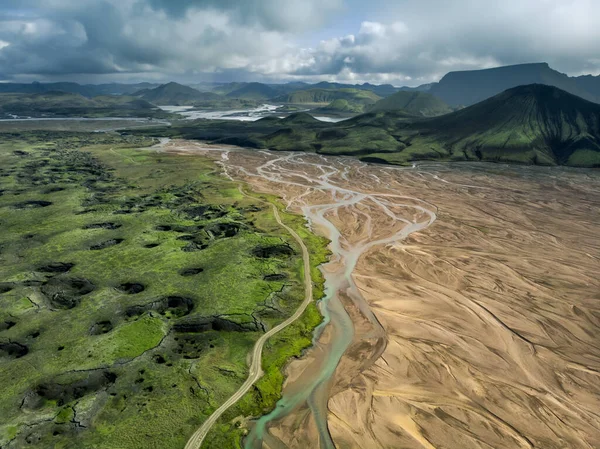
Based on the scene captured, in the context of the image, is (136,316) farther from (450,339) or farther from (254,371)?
(450,339)

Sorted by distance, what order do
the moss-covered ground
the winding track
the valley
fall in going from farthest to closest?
the moss-covered ground < the valley < the winding track

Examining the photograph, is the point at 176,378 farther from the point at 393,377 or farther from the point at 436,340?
the point at 436,340

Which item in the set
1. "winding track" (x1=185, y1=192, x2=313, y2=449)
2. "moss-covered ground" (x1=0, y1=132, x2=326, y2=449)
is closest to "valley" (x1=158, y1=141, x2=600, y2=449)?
"winding track" (x1=185, y1=192, x2=313, y2=449)

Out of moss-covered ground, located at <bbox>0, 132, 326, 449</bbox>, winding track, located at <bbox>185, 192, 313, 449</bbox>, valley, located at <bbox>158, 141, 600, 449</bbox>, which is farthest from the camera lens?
moss-covered ground, located at <bbox>0, 132, 326, 449</bbox>

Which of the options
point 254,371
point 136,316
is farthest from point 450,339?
point 136,316

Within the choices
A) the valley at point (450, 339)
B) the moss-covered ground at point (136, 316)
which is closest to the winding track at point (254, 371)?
the moss-covered ground at point (136, 316)

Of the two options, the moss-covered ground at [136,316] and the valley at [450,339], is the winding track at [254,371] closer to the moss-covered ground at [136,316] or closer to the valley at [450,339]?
the moss-covered ground at [136,316]

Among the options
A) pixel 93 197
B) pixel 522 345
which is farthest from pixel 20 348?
pixel 93 197

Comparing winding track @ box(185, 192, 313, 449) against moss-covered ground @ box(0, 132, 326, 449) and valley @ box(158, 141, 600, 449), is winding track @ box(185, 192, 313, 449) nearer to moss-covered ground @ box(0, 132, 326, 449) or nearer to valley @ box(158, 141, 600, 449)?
moss-covered ground @ box(0, 132, 326, 449)
